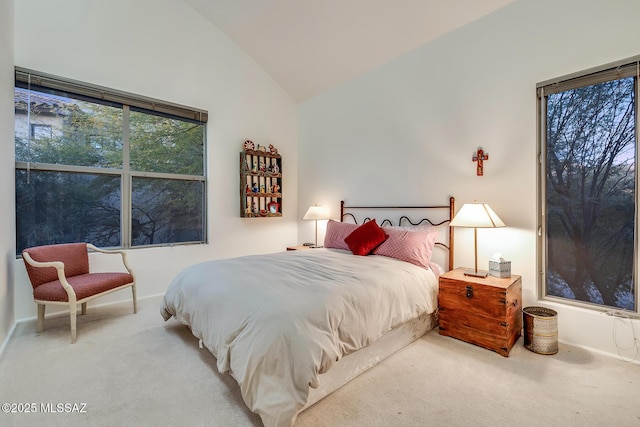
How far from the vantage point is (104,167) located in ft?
11.4

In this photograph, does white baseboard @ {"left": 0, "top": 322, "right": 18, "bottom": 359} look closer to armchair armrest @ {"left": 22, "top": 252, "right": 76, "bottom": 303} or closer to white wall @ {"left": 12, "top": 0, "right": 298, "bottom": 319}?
white wall @ {"left": 12, "top": 0, "right": 298, "bottom": 319}

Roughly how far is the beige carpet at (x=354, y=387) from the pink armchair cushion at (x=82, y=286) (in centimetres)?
35

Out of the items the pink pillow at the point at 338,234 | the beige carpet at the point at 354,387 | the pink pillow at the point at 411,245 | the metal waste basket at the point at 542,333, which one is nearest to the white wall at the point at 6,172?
the beige carpet at the point at 354,387

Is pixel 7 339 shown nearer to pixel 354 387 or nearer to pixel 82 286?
pixel 82 286

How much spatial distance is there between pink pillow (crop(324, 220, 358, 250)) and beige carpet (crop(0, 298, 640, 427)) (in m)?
1.48

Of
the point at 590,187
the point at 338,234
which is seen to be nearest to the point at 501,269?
the point at 590,187

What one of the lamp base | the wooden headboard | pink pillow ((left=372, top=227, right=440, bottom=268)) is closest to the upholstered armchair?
pink pillow ((left=372, top=227, right=440, bottom=268))

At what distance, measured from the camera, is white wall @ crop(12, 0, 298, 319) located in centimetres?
308

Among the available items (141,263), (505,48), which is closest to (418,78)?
(505,48)

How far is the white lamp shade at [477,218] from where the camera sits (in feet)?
8.29

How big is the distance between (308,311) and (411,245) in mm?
1593

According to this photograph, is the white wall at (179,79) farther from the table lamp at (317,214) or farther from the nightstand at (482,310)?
the nightstand at (482,310)

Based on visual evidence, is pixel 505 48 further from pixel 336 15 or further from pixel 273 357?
pixel 273 357

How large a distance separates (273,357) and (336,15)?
362cm
